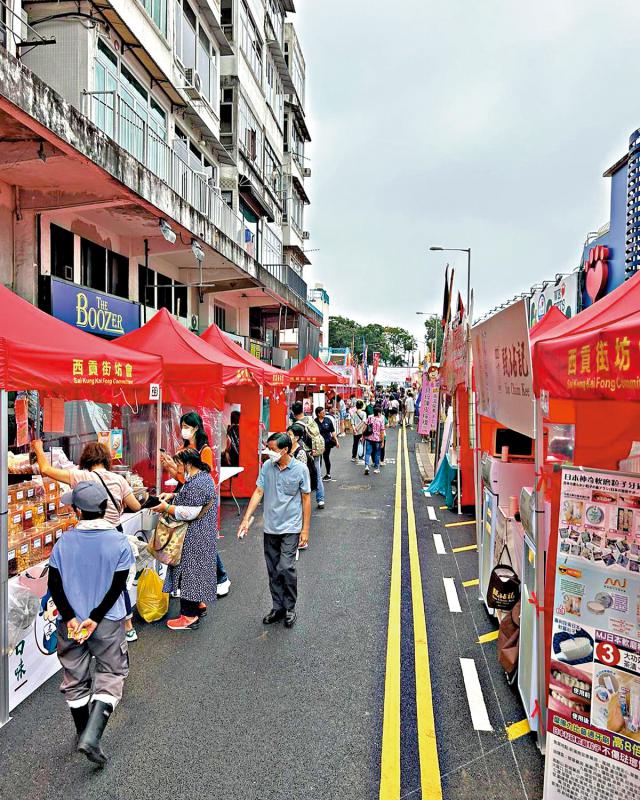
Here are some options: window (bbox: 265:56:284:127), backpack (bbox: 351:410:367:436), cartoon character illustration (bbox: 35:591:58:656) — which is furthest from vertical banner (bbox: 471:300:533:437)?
window (bbox: 265:56:284:127)

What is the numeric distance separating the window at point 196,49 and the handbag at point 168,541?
538 inches

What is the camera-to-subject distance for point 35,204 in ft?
32.7

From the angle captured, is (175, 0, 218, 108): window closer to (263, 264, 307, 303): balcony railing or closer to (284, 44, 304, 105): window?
(263, 264, 307, 303): balcony railing

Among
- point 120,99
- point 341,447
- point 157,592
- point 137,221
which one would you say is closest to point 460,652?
point 157,592

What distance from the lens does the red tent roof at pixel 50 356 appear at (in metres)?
4.37

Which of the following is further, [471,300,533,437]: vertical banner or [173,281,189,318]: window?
[173,281,189,318]: window

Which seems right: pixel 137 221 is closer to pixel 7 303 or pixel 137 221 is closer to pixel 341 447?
pixel 7 303

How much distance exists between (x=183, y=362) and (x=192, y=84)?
10038 mm

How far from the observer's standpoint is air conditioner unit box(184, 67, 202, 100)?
1509 centimetres

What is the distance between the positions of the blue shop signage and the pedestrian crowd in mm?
4145

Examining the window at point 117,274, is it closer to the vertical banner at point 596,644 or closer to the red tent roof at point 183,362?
the red tent roof at point 183,362

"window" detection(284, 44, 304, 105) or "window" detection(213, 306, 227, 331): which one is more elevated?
"window" detection(284, 44, 304, 105)

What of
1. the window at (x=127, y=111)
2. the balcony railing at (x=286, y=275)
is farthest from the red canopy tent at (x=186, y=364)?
the balcony railing at (x=286, y=275)

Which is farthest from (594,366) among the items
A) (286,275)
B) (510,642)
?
(286,275)
